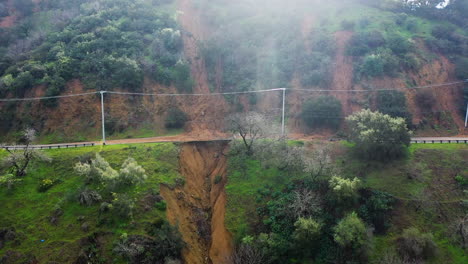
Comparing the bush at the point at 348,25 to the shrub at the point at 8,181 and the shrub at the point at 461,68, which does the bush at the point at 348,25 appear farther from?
the shrub at the point at 8,181

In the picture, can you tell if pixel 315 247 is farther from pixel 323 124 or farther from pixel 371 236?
pixel 323 124

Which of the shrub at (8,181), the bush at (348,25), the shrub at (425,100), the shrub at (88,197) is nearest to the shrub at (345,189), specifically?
the shrub at (88,197)

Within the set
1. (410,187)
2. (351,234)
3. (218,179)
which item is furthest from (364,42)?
(351,234)

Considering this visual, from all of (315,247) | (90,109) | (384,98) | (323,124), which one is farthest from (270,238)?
(90,109)

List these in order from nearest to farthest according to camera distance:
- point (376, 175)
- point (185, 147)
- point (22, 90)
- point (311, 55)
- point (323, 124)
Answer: point (376, 175)
point (185, 147)
point (323, 124)
point (22, 90)
point (311, 55)

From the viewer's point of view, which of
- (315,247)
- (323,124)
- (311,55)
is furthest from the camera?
(311,55)

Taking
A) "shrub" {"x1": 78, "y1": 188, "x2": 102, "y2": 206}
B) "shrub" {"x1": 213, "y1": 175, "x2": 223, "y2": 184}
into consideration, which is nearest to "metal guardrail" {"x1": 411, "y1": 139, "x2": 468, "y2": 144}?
"shrub" {"x1": 213, "y1": 175, "x2": 223, "y2": 184}
